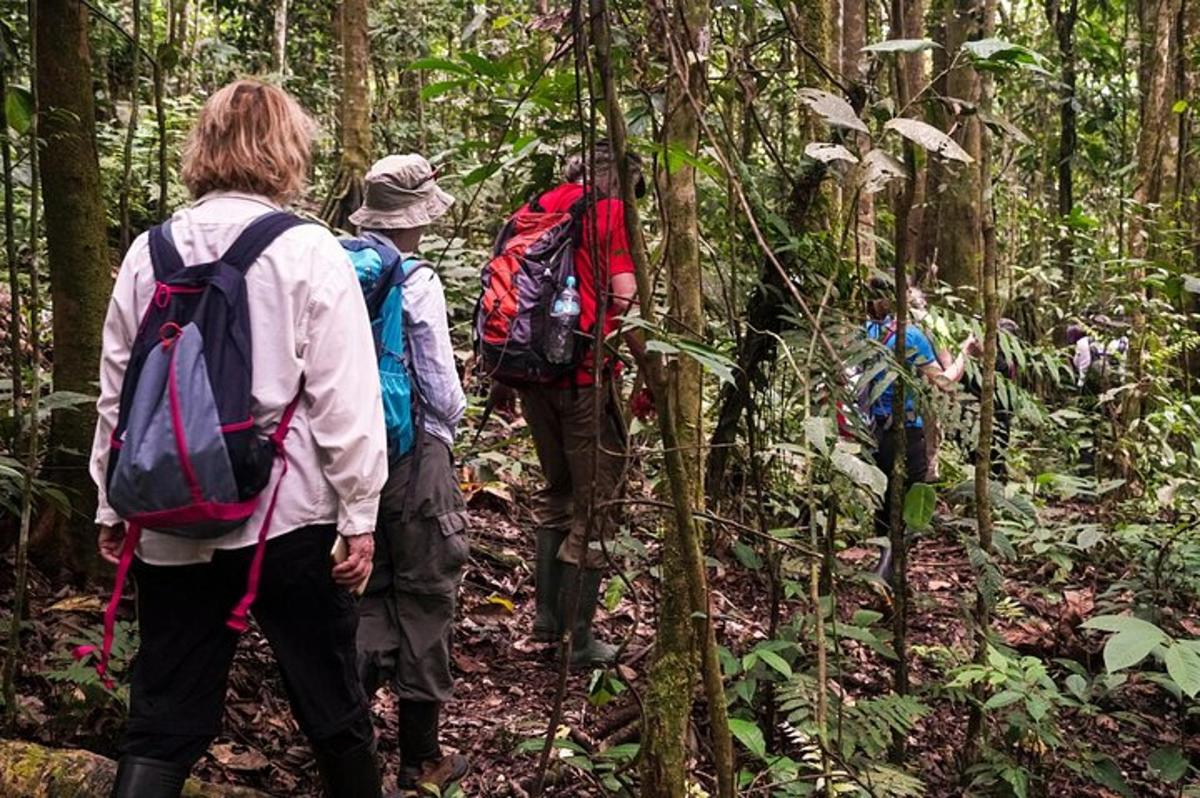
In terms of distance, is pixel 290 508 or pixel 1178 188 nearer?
pixel 290 508

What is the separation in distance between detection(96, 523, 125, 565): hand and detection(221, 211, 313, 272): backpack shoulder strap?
658mm

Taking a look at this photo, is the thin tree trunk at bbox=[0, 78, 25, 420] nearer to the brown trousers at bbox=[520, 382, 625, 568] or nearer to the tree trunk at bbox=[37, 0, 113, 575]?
the tree trunk at bbox=[37, 0, 113, 575]

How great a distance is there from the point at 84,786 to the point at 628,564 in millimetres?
2661

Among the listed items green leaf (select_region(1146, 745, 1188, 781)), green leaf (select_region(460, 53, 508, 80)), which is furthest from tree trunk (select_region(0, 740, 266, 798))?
green leaf (select_region(1146, 745, 1188, 781))

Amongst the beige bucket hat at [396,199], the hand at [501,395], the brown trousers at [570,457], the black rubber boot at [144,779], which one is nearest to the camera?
the black rubber boot at [144,779]

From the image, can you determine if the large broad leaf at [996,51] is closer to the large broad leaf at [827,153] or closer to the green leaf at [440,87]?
the large broad leaf at [827,153]

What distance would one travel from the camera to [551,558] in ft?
14.8

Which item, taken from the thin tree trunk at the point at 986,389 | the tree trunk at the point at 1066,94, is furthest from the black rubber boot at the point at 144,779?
the tree trunk at the point at 1066,94

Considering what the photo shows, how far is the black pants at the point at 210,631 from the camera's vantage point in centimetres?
242

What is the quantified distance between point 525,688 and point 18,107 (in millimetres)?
2578

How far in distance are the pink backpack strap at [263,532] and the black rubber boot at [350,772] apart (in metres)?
0.46

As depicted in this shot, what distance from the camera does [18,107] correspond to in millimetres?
3189

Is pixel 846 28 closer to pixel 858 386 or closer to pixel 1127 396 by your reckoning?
pixel 1127 396

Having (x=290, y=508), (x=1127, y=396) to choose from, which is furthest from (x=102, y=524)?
(x=1127, y=396)
